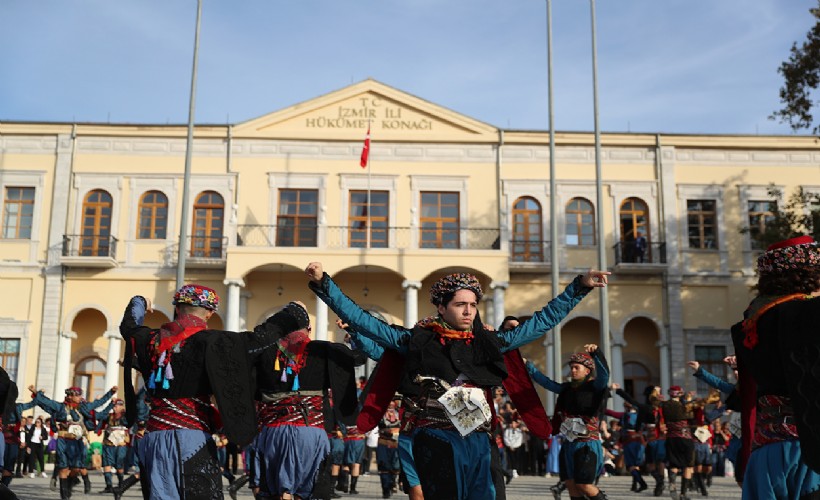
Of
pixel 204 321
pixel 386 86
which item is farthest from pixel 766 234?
pixel 204 321

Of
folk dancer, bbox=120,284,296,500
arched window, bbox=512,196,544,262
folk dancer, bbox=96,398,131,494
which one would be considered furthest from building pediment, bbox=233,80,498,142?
folk dancer, bbox=120,284,296,500

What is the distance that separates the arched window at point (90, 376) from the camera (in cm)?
3077

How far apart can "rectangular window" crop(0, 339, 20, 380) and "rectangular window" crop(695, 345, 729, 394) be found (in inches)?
895

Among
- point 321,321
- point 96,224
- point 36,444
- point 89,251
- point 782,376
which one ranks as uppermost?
point 96,224

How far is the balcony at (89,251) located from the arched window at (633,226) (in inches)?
683

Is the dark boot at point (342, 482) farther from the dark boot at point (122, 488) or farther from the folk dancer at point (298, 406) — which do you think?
the folk dancer at point (298, 406)

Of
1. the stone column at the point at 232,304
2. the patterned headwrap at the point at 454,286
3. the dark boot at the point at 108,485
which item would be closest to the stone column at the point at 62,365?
the stone column at the point at 232,304

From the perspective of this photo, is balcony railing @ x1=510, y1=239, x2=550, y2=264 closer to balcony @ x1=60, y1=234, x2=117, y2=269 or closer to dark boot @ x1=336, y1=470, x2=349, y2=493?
balcony @ x1=60, y1=234, x2=117, y2=269

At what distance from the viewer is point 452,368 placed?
5531 mm

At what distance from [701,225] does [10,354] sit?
78.4 feet

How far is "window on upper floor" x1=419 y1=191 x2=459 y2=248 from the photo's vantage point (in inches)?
1236

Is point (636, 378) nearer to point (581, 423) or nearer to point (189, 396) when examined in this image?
point (581, 423)

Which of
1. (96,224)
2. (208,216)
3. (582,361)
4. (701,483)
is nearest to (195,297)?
(582,361)

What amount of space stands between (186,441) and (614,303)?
2671 cm
